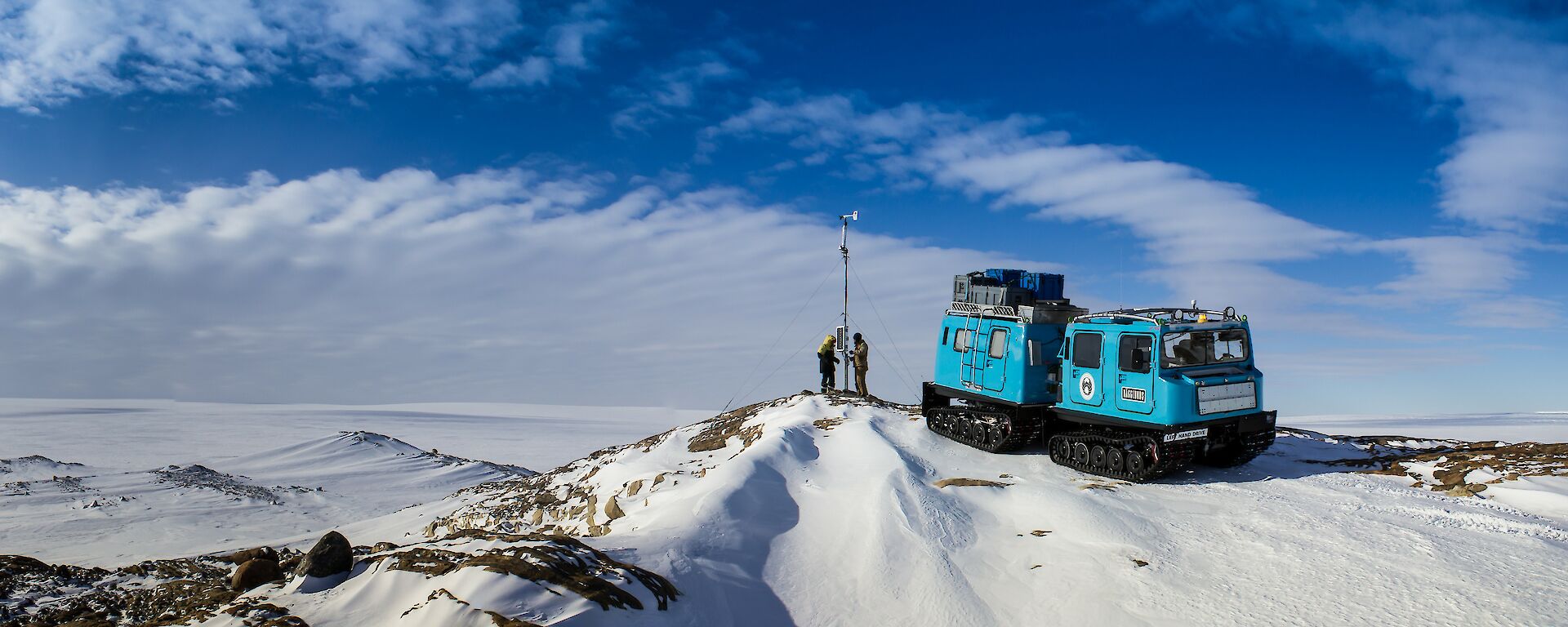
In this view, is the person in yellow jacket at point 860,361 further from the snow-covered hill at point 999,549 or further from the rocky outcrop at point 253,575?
the rocky outcrop at point 253,575

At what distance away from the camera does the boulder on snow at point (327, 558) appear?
753cm

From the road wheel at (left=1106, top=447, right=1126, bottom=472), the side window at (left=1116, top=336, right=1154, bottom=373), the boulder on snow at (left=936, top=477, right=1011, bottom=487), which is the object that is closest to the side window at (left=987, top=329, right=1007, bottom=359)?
the side window at (left=1116, top=336, right=1154, bottom=373)

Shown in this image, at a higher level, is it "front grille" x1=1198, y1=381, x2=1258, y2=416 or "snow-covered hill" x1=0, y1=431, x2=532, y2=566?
"front grille" x1=1198, y1=381, x2=1258, y2=416

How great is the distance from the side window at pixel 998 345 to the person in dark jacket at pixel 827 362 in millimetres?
6284

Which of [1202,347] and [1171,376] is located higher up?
[1202,347]

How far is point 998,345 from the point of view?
51.0 ft

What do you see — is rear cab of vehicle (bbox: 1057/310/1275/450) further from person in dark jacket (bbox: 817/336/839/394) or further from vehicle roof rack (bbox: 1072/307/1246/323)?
person in dark jacket (bbox: 817/336/839/394)

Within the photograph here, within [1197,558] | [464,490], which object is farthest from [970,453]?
[464,490]

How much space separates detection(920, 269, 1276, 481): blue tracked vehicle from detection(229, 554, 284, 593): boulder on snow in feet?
40.2

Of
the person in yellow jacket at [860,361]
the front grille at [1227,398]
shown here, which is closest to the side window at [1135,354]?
the front grille at [1227,398]

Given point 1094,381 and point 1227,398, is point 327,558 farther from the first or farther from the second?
point 1227,398

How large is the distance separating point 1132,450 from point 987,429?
10.4 ft

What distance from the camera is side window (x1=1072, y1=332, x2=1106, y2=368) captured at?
13594 millimetres

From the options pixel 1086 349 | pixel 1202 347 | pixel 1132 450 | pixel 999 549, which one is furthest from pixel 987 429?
pixel 999 549
